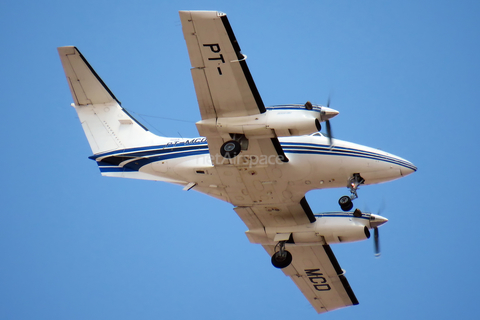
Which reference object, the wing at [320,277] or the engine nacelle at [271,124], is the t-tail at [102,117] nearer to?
the engine nacelle at [271,124]

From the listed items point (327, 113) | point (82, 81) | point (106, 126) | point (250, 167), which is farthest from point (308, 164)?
point (82, 81)

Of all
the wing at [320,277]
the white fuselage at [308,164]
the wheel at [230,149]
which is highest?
the wheel at [230,149]

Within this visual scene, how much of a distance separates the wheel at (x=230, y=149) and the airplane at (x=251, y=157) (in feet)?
0.11

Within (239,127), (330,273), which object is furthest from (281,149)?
(330,273)

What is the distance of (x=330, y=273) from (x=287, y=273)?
172cm

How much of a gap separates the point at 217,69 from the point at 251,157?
3.25 meters

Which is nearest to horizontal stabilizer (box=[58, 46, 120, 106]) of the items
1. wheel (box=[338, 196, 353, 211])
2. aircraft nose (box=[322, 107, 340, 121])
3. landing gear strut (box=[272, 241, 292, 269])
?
landing gear strut (box=[272, 241, 292, 269])

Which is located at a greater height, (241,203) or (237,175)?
(237,175)

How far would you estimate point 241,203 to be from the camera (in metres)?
20.6

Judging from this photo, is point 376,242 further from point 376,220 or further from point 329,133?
point 329,133

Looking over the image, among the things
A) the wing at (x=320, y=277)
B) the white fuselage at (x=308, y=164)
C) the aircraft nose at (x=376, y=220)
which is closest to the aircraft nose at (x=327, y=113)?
the white fuselage at (x=308, y=164)

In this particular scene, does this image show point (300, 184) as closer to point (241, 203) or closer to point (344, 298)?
point (241, 203)

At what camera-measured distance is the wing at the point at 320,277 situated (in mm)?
22711

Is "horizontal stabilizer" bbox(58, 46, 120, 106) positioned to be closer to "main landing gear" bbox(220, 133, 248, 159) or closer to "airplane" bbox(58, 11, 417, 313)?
"airplane" bbox(58, 11, 417, 313)
